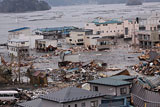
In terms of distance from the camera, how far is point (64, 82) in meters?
11.7

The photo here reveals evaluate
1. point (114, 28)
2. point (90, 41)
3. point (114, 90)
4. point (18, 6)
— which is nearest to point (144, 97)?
point (114, 90)

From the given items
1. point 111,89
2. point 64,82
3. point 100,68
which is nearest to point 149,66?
point 100,68

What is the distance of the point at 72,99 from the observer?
6613mm

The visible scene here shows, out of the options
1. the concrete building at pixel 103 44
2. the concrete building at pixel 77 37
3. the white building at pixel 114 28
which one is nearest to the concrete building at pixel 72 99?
the concrete building at pixel 103 44

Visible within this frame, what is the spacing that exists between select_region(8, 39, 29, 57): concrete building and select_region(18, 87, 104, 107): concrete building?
10.8 m

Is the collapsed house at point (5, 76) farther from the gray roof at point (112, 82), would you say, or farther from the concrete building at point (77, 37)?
the concrete building at point (77, 37)

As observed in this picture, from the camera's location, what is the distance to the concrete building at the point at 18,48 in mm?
18036

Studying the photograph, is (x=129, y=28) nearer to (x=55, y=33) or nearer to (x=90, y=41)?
(x=90, y=41)

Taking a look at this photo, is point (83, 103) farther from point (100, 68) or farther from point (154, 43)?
point (154, 43)

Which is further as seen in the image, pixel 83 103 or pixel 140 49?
pixel 140 49

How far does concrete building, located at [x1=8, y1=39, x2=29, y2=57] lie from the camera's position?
18.0 metres

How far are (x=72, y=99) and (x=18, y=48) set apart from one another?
38.2 feet

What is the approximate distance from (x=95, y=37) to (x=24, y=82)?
377 inches

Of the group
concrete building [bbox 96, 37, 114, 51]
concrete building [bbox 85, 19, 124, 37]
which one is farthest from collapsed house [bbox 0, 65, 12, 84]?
concrete building [bbox 85, 19, 124, 37]
